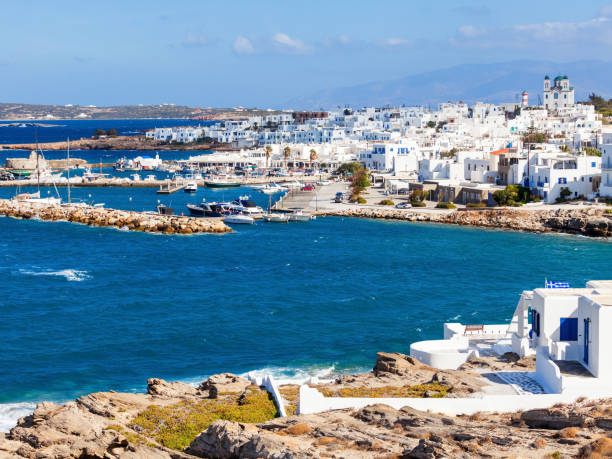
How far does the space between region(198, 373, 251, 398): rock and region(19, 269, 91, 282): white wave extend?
69.3 ft

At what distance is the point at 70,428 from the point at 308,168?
9163cm

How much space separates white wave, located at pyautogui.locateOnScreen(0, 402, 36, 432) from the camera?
66.0 feet

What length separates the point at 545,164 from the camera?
64.3m

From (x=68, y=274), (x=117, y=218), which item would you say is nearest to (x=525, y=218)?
(x=117, y=218)

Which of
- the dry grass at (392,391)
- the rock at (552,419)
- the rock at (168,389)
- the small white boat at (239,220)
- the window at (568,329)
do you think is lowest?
the rock at (168,389)

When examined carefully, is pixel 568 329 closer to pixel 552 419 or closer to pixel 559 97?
pixel 552 419

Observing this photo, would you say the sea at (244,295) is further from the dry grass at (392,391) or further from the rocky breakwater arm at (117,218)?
the dry grass at (392,391)

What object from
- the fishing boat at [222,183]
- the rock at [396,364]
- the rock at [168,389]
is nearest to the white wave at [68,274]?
the rock at [168,389]

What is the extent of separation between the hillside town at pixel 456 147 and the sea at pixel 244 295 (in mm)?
10600

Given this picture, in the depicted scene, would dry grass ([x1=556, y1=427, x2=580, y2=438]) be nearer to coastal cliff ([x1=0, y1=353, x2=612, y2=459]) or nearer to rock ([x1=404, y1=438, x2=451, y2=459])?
coastal cliff ([x1=0, y1=353, x2=612, y2=459])

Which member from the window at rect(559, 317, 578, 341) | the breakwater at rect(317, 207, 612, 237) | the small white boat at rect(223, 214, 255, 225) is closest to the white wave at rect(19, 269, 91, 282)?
the small white boat at rect(223, 214, 255, 225)

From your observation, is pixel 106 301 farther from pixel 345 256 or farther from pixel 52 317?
pixel 345 256

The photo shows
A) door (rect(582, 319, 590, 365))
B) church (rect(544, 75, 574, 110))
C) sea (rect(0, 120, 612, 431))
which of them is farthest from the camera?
church (rect(544, 75, 574, 110))

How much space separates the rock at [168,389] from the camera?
19.5 meters
